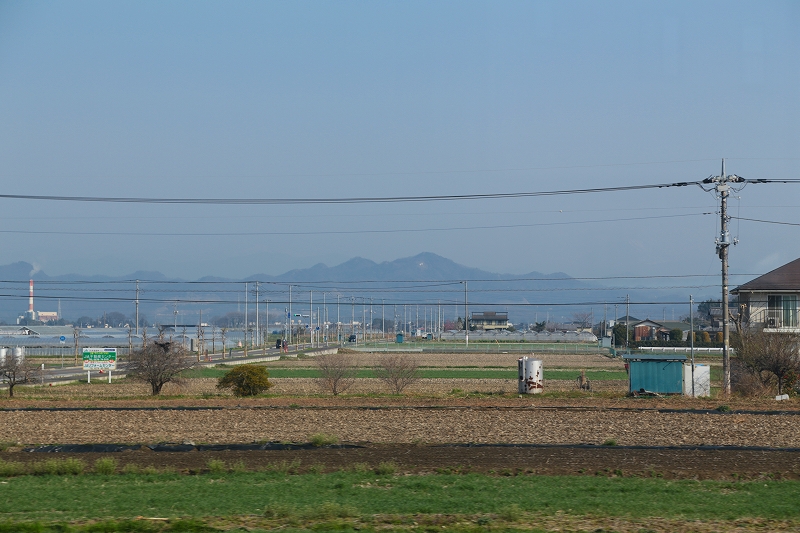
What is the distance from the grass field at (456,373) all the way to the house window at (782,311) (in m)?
12.8

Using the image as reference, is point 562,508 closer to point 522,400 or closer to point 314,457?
point 314,457

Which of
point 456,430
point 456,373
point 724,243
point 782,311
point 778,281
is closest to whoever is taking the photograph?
point 456,430

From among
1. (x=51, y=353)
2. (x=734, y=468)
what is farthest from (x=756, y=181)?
(x=51, y=353)

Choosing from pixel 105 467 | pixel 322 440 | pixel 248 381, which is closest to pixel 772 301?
pixel 248 381

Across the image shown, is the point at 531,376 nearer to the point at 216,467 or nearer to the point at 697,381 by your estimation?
the point at 697,381

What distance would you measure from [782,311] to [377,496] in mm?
38995

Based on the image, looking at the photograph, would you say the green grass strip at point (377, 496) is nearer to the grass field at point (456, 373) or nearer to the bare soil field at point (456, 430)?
the bare soil field at point (456, 430)

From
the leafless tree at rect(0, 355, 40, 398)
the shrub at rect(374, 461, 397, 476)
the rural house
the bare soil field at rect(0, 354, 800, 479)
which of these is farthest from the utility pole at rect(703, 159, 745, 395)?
the leafless tree at rect(0, 355, 40, 398)

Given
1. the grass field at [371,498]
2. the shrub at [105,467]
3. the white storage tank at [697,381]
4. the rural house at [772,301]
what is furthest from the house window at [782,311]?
the shrub at [105,467]

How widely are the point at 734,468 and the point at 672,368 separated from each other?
20.2 metres

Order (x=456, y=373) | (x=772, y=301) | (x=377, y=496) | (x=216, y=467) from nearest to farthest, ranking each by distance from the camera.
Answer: (x=377, y=496), (x=216, y=467), (x=772, y=301), (x=456, y=373)

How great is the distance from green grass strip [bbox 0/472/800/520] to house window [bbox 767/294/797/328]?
108 feet

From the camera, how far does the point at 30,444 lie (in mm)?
22266

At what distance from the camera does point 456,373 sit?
61.8m
